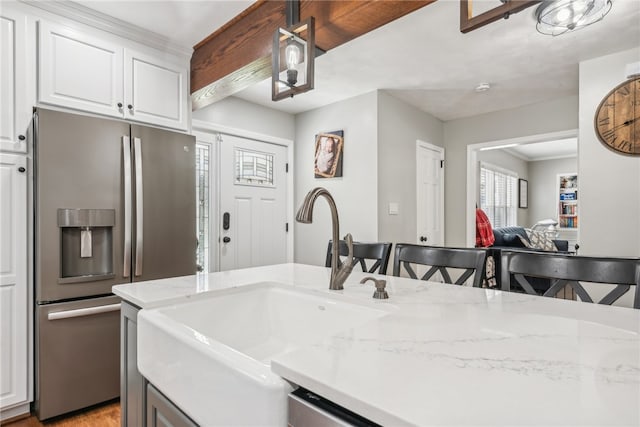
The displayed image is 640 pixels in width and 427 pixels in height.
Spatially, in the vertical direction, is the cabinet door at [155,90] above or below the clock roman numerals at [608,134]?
above

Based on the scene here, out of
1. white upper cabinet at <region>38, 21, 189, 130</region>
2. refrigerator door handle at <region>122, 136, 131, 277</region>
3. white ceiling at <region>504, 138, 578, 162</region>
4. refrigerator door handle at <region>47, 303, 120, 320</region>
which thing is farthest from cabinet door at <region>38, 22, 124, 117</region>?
white ceiling at <region>504, 138, 578, 162</region>

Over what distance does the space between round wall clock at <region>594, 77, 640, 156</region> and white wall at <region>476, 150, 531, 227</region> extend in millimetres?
2773

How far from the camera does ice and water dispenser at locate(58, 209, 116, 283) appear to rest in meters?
1.97

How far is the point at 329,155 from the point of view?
373 centimetres

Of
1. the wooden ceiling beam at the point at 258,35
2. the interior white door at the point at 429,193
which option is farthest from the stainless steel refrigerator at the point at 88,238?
the interior white door at the point at 429,193

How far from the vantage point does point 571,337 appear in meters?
0.73

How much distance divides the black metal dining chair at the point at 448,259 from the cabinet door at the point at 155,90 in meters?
1.95

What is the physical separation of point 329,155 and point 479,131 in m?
1.93

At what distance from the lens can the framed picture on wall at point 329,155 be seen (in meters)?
3.64

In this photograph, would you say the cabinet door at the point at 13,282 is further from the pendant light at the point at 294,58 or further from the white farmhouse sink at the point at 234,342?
the pendant light at the point at 294,58

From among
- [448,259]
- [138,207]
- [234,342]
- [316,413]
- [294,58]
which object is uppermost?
[294,58]

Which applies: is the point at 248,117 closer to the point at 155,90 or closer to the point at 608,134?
the point at 155,90

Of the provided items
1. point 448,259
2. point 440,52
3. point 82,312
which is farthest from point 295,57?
point 82,312

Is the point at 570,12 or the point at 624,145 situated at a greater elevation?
the point at 570,12
